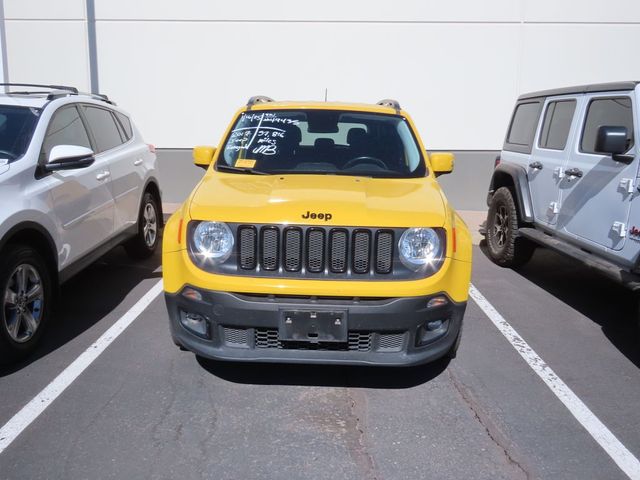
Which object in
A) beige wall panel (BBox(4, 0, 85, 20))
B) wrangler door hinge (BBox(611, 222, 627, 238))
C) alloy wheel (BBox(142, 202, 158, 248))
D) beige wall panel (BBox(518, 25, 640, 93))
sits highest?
beige wall panel (BBox(4, 0, 85, 20))

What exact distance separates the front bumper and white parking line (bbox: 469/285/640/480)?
87cm

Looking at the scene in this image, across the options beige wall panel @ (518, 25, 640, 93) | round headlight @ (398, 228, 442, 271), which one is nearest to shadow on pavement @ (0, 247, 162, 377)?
round headlight @ (398, 228, 442, 271)

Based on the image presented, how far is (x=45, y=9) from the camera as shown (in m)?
10.0

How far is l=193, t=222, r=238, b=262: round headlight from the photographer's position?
139 inches

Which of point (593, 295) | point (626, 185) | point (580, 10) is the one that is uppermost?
point (580, 10)

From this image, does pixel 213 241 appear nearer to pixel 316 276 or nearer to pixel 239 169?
pixel 316 276

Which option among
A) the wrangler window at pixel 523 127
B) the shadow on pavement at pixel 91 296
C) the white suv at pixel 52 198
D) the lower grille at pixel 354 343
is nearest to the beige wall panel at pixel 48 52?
the shadow on pavement at pixel 91 296

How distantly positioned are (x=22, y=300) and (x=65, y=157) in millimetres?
1063

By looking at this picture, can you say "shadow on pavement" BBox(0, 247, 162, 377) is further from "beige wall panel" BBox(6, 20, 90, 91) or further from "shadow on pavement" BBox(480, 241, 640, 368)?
"beige wall panel" BBox(6, 20, 90, 91)

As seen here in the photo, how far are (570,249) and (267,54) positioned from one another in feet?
20.9

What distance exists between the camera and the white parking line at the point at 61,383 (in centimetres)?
331

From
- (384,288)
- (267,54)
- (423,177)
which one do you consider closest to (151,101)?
→ (267,54)

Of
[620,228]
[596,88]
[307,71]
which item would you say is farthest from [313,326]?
[307,71]

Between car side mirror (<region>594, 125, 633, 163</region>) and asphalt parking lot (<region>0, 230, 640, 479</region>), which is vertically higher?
car side mirror (<region>594, 125, 633, 163</region>)
